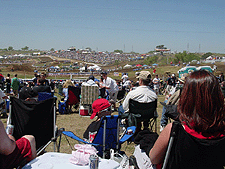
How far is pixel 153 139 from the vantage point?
82.6 inches

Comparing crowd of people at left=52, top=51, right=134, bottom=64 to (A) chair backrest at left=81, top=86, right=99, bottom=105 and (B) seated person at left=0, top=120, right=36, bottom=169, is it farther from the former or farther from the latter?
(B) seated person at left=0, top=120, right=36, bottom=169

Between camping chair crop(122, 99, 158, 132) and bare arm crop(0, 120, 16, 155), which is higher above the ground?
bare arm crop(0, 120, 16, 155)

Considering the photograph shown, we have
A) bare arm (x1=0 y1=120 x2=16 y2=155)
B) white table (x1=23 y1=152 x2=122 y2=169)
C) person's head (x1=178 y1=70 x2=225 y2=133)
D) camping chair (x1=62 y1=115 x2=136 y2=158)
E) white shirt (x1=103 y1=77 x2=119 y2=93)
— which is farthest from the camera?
white shirt (x1=103 y1=77 x2=119 y2=93)

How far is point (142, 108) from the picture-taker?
4.44m

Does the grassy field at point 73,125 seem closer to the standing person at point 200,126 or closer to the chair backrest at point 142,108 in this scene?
the chair backrest at point 142,108

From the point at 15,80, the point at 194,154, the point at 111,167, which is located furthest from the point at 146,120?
the point at 15,80

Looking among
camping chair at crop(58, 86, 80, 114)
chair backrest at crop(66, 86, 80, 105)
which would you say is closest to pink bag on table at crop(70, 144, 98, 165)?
camping chair at crop(58, 86, 80, 114)

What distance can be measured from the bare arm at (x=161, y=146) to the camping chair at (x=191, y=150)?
35mm

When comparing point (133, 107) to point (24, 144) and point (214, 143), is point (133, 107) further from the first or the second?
point (214, 143)

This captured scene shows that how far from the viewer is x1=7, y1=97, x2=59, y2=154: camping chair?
12.2 feet

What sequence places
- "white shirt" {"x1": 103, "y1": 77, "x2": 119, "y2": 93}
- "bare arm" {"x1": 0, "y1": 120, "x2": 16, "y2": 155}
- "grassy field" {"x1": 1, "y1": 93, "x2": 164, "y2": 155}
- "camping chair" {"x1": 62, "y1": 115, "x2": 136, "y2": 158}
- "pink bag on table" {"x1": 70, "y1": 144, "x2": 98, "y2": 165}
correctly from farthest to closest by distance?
"white shirt" {"x1": 103, "y1": 77, "x2": 119, "y2": 93}, "grassy field" {"x1": 1, "y1": 93, "x2": 164, "y2": 155}, "camping chair" {"x1": 62, "y1": 115, "x2": 136, "y2": 158}, "pink bag on table" {"x1": 70, "y1": 144, "x2": 98, "y2": 165}, "bare arm" {"x1": 0, "y1": 120, "x2": 16, "y2": 155}

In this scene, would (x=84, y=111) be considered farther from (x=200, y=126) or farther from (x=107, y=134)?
(x=200, y=126)

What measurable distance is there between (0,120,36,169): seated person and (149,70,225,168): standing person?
5.14 ft

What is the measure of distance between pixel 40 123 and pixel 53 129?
9.5 inches
